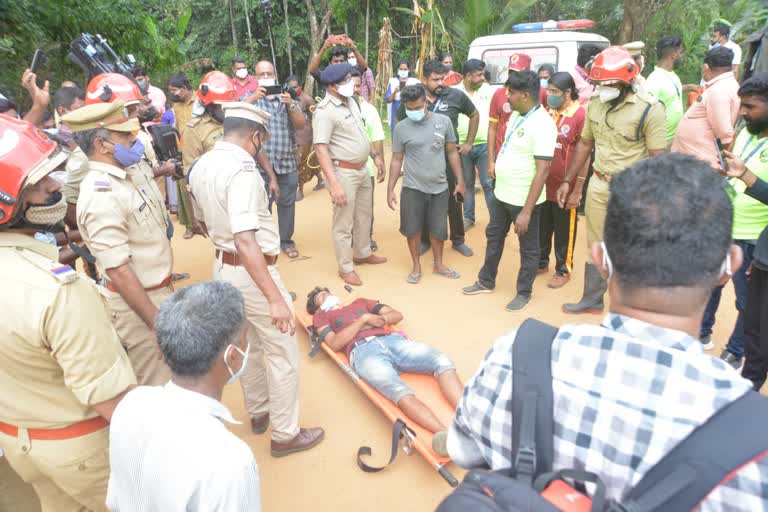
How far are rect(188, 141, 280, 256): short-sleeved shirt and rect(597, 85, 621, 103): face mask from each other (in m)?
2.65

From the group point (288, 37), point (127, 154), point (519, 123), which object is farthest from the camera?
point (288, 37)

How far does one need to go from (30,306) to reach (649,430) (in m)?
1.65

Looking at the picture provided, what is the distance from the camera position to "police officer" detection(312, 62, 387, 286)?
4.59 meters

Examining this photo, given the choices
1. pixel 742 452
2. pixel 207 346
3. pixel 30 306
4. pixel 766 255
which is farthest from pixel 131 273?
pixel 766 255

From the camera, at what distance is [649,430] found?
861mm

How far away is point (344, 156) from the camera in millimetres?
4742

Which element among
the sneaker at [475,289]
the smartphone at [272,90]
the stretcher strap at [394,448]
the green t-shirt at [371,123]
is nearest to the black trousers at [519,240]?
the sneaker at [475,289]

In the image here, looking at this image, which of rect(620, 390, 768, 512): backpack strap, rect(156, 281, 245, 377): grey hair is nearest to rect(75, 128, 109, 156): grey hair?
rect(156, 281, 245, 377): grey hair

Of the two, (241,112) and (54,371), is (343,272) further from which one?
(54,371)

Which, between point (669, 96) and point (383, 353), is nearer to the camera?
point (383, 353)

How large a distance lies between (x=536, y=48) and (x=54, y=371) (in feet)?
24.2

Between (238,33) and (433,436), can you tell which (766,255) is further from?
(238,33)

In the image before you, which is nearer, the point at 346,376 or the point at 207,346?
the point at 207,346

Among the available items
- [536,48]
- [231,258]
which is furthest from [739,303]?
[536,48]
